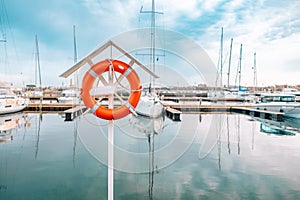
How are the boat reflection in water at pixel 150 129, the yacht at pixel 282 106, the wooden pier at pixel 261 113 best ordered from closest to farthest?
the boat reflection in water at pixel 150 129 < the yacht at pixel 282 106 < the wooden pier at pixel 261 113

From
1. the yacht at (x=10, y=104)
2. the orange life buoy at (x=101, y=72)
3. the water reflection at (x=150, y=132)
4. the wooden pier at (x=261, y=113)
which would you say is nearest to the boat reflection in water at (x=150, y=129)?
the water reflection at (x=150, y=132)

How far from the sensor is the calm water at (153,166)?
3766 millimetres

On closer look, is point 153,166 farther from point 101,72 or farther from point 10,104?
point 10,104

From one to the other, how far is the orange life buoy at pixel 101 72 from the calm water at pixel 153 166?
8.3 inches

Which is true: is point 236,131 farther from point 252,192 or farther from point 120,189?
point 120,189

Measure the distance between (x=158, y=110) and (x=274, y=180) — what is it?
8124 millimetres

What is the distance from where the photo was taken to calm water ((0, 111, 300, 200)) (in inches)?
148

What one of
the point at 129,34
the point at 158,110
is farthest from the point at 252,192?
the point at 158,110

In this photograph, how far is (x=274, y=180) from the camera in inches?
170

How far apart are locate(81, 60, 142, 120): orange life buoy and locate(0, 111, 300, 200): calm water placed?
21 centimetres

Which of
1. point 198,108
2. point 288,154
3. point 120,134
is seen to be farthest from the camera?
point 198,108

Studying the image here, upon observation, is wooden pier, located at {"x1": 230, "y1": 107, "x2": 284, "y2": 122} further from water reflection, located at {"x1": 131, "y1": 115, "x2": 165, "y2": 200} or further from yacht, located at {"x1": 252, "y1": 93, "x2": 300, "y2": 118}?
water reflection, located at {"x1": 131, "y1": 115, "x2": 165, "y2": 200}

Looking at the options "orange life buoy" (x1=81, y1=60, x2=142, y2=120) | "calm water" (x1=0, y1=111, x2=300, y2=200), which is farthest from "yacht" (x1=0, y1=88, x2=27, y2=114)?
"orange life buoy" (x1=81, y1=60, x2=142, y2=120)

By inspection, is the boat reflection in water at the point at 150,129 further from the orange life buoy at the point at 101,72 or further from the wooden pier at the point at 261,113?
the wooden pier at the point at 261,113
